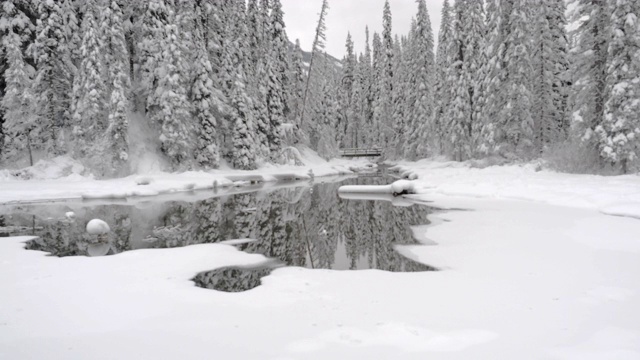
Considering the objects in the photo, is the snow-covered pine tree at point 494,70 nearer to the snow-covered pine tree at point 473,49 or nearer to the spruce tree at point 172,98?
the snow-covered pine tree at point 473,49

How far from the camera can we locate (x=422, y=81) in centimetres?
4475

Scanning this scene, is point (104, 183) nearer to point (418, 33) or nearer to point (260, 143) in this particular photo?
point (260, 143)

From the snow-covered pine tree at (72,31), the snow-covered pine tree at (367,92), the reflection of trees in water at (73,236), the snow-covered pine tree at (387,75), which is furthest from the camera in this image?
the snow-covered pine tree at (367,92)

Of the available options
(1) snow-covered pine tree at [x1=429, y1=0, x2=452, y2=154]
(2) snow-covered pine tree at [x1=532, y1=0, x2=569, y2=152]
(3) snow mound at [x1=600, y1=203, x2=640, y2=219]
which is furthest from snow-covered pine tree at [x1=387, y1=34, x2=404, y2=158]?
(3) snow mound at [x1=600, y1=203, x2=640, y2=219]

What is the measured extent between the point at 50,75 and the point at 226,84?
46.5ft

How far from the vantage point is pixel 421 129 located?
4481 cm

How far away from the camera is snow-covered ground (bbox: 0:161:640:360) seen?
4230mm

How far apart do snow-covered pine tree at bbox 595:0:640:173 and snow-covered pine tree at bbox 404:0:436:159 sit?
24.9 meters

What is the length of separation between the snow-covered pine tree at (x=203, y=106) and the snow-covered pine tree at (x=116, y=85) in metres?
5.41

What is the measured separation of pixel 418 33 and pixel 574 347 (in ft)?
154

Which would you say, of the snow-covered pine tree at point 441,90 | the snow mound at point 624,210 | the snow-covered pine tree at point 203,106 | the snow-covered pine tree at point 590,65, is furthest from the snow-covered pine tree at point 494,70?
the snow-covered pine tree at point 203,106

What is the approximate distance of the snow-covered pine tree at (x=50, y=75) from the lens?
2833 centimetres

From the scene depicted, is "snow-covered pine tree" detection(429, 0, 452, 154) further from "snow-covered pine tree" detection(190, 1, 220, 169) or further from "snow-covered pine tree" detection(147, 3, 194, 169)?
→ "snow-covered pine tree" detection(147, 3, 194, 169)

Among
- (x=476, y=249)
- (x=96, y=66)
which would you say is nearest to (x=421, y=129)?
(x=96, y=66)
